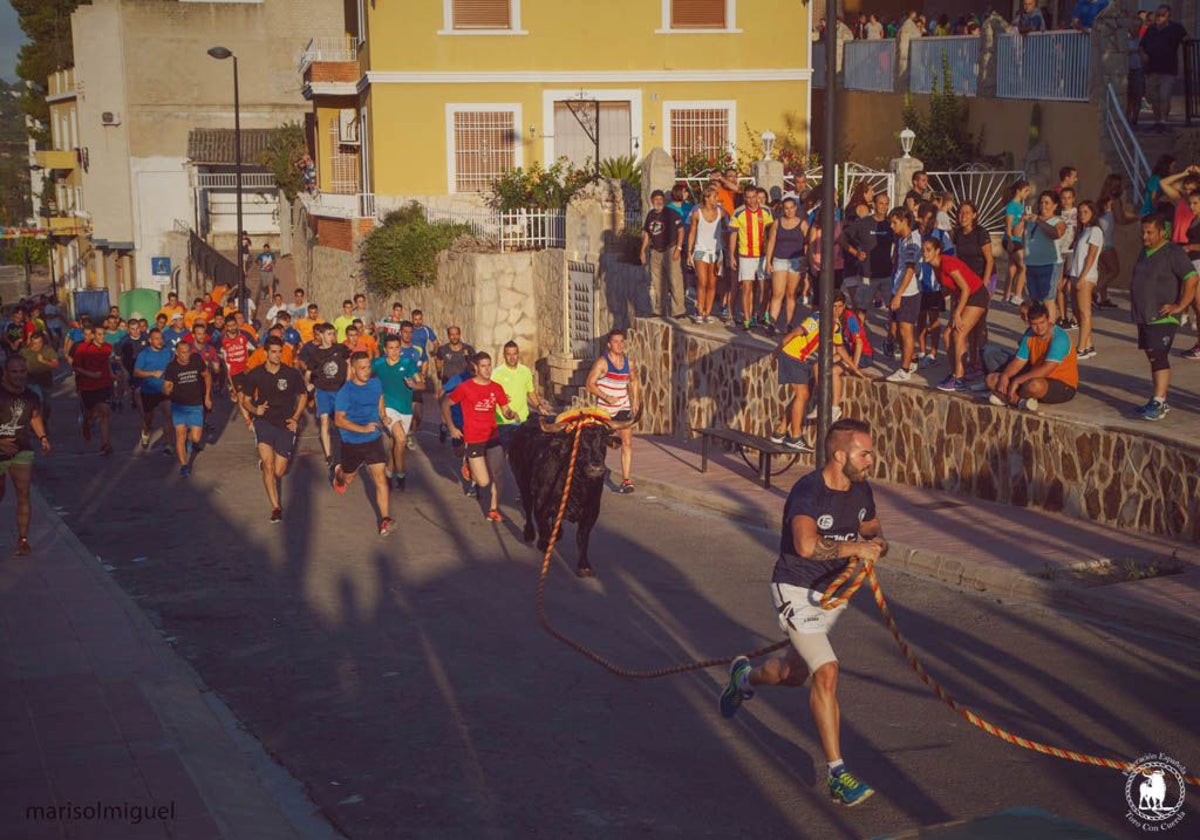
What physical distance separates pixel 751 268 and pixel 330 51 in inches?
982

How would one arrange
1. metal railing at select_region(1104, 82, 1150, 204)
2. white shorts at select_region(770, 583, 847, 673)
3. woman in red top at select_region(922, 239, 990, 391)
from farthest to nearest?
metal railing at select_region(1104, 82, 1150, 204), woman in red top at select_region(922, 239, 990, 391), white shorts at select_region(770, 583, 847, 673)

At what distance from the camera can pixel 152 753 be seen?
859 cm

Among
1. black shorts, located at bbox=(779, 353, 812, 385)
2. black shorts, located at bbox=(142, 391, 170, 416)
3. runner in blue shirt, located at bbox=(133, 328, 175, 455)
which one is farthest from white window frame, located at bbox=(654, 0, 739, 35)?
black shorts, located at bbox=(779, 353, 812, 385)

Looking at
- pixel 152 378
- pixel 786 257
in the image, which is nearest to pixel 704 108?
pixel 786 257

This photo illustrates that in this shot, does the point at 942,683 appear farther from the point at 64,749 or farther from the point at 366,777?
the point at 64,749

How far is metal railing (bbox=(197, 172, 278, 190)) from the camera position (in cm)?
5829

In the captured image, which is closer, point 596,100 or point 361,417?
point 361,417

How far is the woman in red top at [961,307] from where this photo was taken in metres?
16.0

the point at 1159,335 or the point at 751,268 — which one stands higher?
the point at 751,268

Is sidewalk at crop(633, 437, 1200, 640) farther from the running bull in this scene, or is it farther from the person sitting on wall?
the running bull

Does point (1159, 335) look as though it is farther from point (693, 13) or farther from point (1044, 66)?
point (693, 13)

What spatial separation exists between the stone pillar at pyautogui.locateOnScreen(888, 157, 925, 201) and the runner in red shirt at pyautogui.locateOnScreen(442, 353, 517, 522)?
10.8 meters

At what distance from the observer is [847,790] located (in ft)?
25.4

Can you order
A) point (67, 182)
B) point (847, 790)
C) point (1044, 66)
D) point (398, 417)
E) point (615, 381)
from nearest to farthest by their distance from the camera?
point (847, 790), point (615, 381), point (398, 417), point (1044, 66), point (67, 182)
